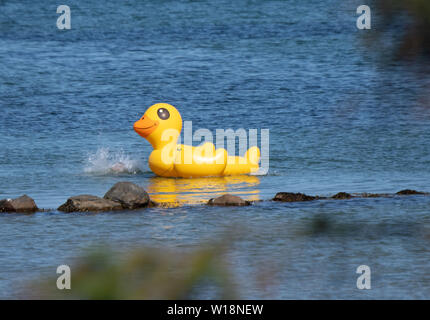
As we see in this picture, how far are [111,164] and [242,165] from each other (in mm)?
3066

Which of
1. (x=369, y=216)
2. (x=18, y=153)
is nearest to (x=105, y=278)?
(x=369, y=216)

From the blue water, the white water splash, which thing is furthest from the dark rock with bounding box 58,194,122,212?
the white water splash

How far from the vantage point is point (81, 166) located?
18.3 m

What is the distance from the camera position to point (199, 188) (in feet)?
48.5

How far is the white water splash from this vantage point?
687 inches

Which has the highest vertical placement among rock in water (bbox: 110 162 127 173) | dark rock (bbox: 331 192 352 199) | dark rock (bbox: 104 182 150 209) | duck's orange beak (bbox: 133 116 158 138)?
duck's orange beak (bbox: 133 116 158 138)

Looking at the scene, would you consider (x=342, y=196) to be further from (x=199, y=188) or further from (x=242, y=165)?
(x=242, y=165)

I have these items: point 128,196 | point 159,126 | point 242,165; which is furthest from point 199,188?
point 128,196

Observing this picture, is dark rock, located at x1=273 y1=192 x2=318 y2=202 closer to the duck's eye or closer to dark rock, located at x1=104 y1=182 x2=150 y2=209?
dark rock, located at x1=104 y1=182 x2=150 y2=209

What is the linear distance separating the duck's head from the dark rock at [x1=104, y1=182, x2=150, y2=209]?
4.39 meters

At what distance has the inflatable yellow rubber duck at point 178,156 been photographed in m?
16.0

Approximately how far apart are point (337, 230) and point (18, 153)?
60.0 ft

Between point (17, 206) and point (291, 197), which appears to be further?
point (291, 197)

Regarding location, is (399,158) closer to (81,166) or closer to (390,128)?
(390,128)
